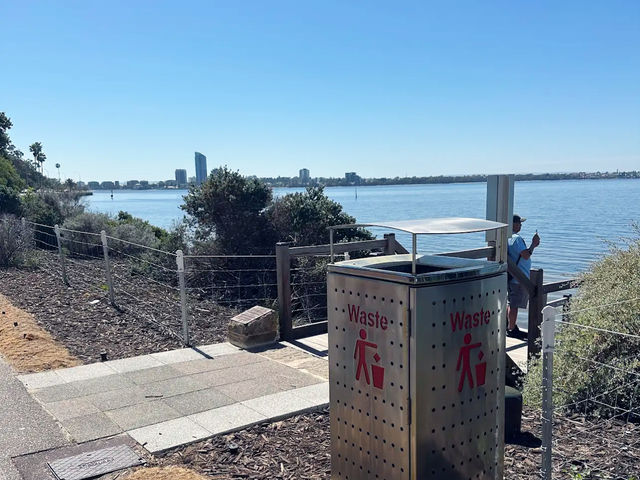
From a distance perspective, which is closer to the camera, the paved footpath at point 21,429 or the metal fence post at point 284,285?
the paved footpath at point 21,429

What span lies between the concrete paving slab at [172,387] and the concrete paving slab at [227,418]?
641 millimetres

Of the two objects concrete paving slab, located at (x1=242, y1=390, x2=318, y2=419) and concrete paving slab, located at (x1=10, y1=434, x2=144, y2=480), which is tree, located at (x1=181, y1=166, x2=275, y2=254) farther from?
concrete paving slab, located at (x1=10, y1=434, x2=144, y2=480)

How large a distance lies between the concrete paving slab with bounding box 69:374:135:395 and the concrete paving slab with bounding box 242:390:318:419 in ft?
4.59

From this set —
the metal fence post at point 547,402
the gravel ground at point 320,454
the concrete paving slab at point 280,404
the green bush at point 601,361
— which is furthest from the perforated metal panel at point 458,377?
the concrete paving slab at point 280,404

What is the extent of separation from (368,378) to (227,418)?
2128 millimetres

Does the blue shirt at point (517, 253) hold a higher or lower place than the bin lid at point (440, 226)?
lower

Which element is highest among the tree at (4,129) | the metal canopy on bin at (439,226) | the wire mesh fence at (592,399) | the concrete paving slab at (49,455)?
the tree at (4,129)

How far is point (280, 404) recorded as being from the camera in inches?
195

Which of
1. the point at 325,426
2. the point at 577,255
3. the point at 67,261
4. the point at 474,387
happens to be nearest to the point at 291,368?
the point at 325,426

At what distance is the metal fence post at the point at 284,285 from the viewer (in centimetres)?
716

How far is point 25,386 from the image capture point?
215 inches

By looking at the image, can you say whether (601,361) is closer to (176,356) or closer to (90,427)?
(90,427)

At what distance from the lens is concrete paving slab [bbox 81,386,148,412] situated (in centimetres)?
497

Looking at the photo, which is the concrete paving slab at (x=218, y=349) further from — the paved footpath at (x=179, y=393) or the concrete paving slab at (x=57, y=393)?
the concrete paving slab at (x=57, y=393)
